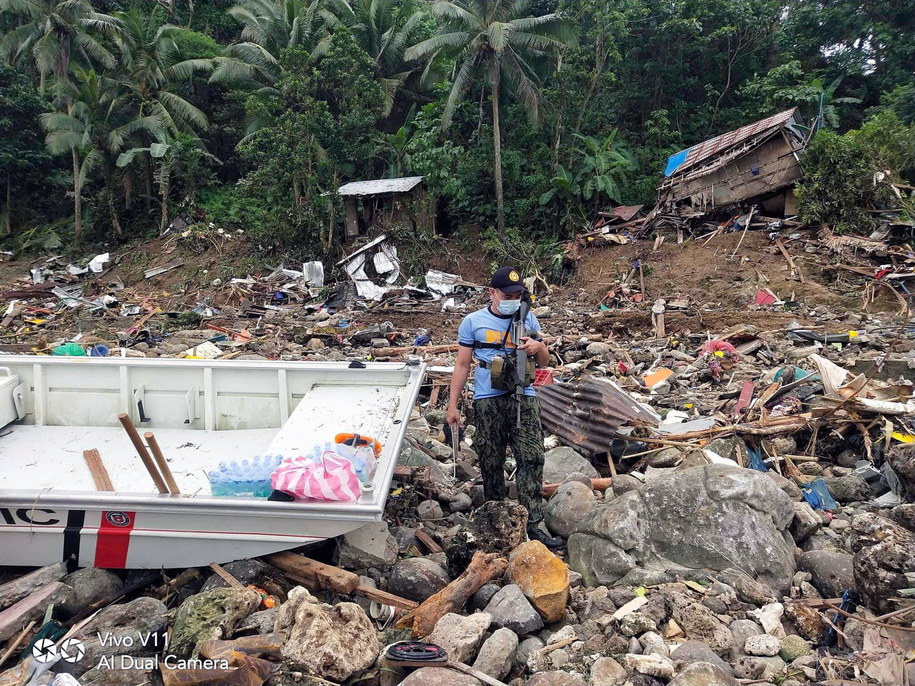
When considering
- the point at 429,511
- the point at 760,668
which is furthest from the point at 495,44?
the point at 760,668

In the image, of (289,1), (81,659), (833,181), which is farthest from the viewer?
(289,1)

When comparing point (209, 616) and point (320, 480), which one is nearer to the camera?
point (209, 616)

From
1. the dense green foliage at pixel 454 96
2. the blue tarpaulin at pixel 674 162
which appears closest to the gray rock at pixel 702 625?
the dense green foliage at pixel 454 96

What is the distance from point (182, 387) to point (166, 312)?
9.76m

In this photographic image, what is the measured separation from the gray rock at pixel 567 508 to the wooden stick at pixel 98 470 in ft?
10.6

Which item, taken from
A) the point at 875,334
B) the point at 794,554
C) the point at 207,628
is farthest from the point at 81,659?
the point at 875,334

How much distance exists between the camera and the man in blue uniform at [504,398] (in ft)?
12.2

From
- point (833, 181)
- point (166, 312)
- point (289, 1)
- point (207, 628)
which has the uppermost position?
point (289, 1)

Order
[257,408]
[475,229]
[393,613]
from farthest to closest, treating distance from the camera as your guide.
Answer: [475,229] < [257,408] < [393,613]

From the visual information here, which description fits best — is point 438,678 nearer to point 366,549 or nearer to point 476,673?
point 476,673

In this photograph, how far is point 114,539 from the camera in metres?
3.44

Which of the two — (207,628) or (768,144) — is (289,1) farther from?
(207,628)

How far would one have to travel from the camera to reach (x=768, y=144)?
1407 centimetres

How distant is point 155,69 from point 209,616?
2292 cm
